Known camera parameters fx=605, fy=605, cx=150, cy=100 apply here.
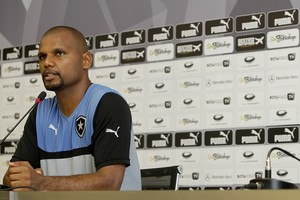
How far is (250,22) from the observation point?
Answer: 403cm

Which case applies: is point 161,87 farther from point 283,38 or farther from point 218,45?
point 283,38

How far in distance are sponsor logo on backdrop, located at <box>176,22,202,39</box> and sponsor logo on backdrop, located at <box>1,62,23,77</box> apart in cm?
144

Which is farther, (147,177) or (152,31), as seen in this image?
(152,31)

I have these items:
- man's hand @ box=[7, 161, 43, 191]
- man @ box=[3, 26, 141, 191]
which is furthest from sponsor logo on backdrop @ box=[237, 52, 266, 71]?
man's hand @ box=[7, 161, 43, 191]

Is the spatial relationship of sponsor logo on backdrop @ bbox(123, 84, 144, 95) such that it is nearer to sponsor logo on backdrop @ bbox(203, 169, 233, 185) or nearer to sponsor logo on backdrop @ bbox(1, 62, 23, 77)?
sponsor logo on backdrop @ bbox(203, 169, 233, 185)

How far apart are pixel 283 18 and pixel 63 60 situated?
6.19 feet

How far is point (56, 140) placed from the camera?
2455mm

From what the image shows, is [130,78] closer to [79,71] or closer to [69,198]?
[79,71]

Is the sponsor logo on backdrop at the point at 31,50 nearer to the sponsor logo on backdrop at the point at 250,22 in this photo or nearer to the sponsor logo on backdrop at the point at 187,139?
the sponsor logo on backdrop at the point at 187,139

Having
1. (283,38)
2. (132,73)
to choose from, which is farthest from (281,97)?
(132,73)

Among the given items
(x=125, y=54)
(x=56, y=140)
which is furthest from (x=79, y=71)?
(x=125, y=54)

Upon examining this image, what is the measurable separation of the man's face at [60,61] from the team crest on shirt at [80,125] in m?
0.18

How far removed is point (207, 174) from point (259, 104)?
1.94 feet

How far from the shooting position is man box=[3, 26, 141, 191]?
213 cm
